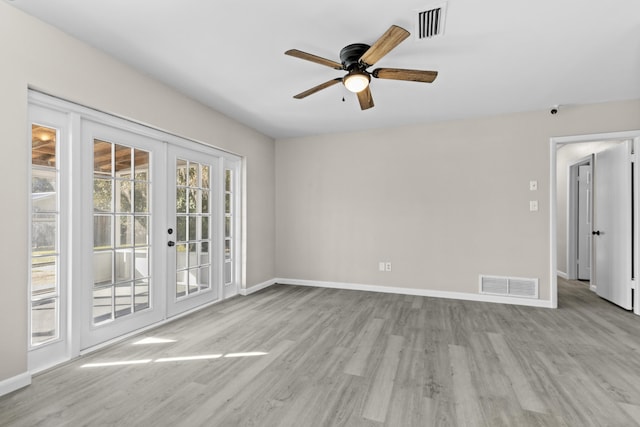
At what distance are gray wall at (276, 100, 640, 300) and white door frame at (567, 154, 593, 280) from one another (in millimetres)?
2435

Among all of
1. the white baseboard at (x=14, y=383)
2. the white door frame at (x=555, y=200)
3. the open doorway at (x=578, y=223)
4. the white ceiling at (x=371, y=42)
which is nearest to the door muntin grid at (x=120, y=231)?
the white baseboard at (x=14, y=383)

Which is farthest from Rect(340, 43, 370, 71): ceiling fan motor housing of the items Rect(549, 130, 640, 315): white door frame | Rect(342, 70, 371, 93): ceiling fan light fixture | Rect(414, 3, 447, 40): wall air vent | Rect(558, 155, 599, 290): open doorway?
Rect(558, 155, 599, 290): open doorway

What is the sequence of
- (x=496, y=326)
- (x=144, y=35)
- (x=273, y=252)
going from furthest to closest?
(x=273, y=252)
(x=496, y=326)
(x=144, y=35)

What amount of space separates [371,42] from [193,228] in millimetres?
2917

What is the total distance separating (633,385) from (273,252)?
15.1 feet

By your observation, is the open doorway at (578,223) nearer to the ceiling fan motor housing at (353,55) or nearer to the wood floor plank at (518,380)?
the wood floor plank at (518,380)

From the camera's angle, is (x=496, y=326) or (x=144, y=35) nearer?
(x=144, y=35)

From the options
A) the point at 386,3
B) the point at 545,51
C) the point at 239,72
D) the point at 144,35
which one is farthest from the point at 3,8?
the point at 545,51

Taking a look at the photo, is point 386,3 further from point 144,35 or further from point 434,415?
point 434,415

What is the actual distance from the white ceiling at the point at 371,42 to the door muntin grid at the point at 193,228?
94 centimetres

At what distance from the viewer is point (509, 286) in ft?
13.8

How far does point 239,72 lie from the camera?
3.05m

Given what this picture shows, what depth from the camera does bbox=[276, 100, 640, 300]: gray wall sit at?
4.11 metres

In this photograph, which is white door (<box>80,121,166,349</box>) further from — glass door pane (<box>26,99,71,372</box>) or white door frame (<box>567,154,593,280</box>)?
white door frame (<box>567,154,593,280</box>)
